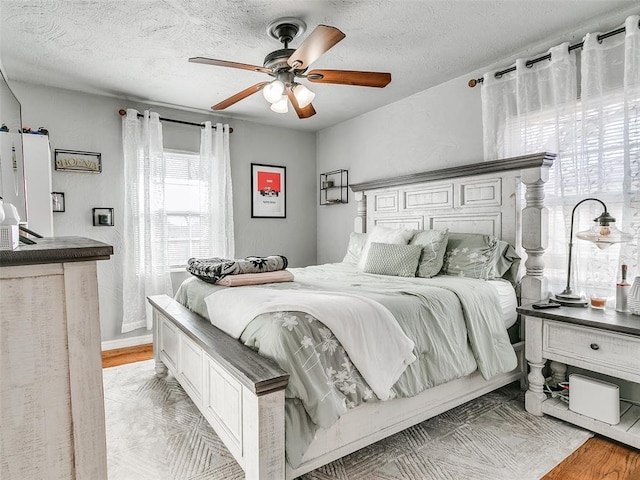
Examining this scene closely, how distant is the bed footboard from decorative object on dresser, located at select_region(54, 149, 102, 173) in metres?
2.20

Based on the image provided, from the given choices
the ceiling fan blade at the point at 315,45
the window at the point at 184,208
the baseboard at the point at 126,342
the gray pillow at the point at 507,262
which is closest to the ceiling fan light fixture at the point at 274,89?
the ceiling fan blade at the point at 315,45

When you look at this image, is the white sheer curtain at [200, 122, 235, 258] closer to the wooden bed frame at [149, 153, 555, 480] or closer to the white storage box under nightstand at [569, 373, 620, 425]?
the wooden bed frame at [149, 153, 555, 480]

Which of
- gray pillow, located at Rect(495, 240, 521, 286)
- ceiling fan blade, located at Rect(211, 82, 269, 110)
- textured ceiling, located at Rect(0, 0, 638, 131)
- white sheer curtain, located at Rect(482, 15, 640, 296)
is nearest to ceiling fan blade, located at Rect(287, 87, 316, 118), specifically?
ceiling fan blade, located at Rect(211, 82, 269, 110)

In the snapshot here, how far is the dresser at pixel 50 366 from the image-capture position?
2.60 ft

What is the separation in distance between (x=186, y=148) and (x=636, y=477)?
4.43m

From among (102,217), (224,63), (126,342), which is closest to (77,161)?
(102,217)

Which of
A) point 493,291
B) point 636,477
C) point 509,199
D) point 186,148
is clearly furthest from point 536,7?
point 186,148

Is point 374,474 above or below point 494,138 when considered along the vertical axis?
below

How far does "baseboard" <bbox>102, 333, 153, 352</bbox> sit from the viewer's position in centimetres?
372

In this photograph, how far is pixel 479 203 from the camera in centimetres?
303

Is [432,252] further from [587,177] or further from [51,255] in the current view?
[51,255]

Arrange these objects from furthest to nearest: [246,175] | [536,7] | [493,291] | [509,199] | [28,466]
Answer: [246,175] < [509,199] < [493,291] < [536,7] < [28,466]

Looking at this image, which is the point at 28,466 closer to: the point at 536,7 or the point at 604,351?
the point at 604,351

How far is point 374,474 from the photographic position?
5.81 ft
